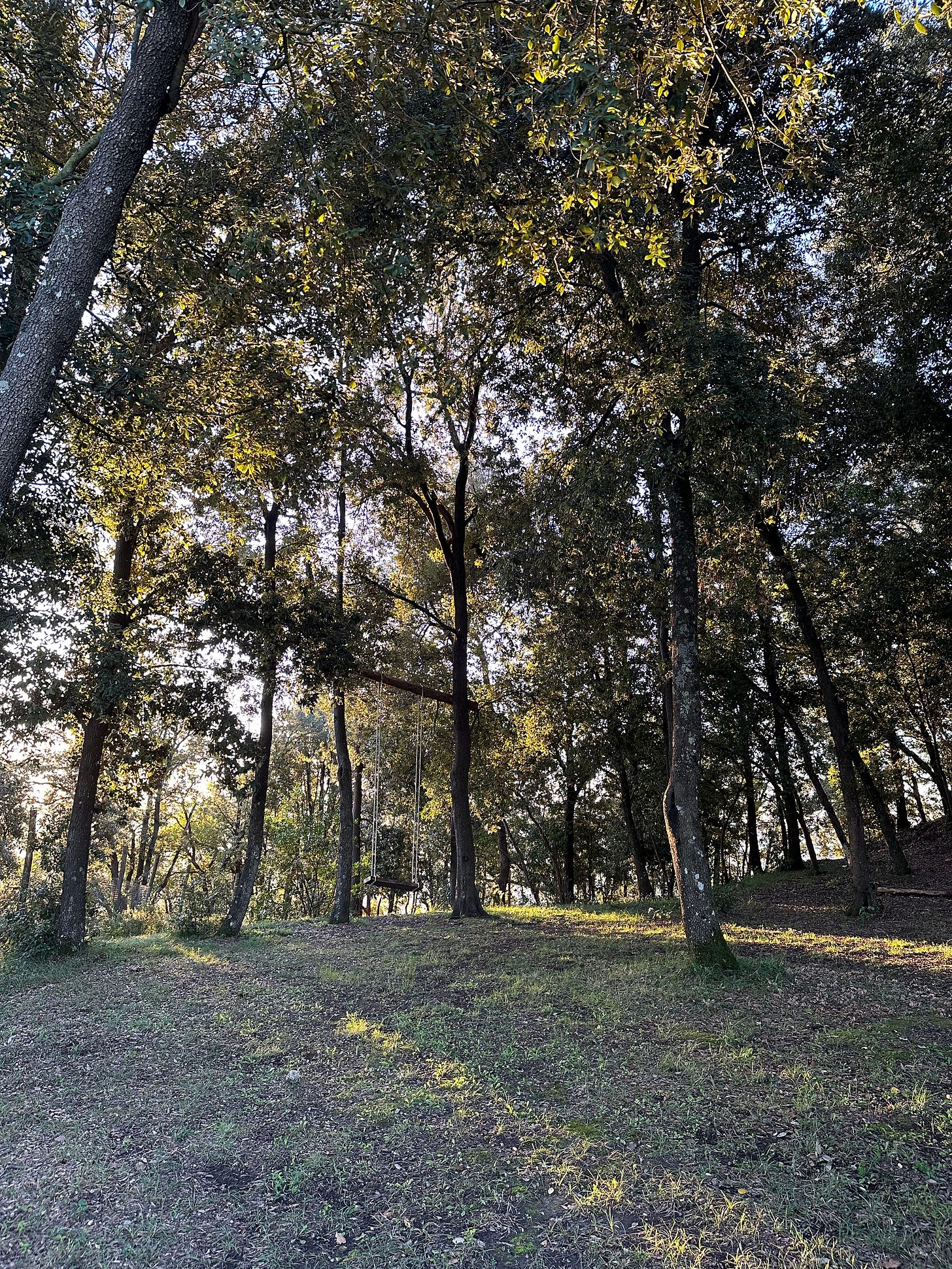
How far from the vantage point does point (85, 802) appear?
11.6 meters

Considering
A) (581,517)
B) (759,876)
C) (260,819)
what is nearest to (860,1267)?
(581,517)

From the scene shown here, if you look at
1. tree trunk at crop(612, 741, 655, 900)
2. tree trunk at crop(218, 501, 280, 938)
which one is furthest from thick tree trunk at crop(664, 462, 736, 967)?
tree trunk at crop(612, 741, 655, 900)

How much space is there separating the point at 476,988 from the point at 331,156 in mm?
8592

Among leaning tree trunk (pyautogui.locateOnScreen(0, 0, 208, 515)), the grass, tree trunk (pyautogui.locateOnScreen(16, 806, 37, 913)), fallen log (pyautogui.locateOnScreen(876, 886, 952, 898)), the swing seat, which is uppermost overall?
leaning tree trunk (pyautogui.locateOnScreen(0, 0, 208, 515))

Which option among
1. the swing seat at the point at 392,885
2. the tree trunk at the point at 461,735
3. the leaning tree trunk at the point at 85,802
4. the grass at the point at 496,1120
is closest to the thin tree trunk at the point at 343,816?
the swing seat at the point at 392,885

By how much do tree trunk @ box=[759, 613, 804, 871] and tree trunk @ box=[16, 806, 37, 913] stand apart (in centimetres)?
1671

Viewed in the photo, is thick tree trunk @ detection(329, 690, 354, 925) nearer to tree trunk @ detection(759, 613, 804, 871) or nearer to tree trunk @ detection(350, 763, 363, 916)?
tree trunk @ detection(350, 763, 363, 916)

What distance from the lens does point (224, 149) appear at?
6.98 meters

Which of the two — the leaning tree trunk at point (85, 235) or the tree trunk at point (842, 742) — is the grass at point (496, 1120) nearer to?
the tree trunk at point (842, 742)

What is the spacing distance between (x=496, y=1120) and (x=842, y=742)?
9.99 meters

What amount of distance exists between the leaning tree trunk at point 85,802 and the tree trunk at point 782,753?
14.5m

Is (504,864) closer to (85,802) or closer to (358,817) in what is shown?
(358,817)

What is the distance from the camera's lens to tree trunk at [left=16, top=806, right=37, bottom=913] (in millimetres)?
11500

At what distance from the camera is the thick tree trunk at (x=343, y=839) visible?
1530 centimetres
